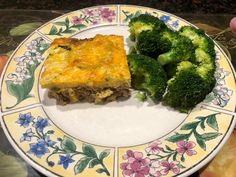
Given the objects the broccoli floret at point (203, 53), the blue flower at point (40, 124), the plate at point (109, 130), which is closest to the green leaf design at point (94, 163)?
the plate at point (109, 130)

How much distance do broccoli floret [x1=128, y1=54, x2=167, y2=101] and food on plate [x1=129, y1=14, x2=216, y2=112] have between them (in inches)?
0.6

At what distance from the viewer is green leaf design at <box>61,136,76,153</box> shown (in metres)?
1.66

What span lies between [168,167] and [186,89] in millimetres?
447

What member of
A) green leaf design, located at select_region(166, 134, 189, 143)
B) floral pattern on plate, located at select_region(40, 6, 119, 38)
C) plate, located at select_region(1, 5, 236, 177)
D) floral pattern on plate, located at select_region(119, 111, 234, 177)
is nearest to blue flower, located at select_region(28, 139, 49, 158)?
plate, located at select_region(1, 5, 236, 177)

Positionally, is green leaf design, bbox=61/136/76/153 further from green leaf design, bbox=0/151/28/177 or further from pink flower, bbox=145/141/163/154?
pink flower, bbox=145/141/163/154

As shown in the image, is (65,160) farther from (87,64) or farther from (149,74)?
(149,74)

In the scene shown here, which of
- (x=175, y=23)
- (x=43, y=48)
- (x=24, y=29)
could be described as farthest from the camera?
(x=24, y=29)

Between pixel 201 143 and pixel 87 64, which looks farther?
pixel 87 64

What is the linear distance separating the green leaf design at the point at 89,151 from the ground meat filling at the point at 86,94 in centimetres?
32

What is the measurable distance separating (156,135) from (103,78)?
40 cm

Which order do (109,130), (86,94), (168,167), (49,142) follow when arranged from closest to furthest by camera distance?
(168,167) < (49,142) < (109,130) < (86,94)

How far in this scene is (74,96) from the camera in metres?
1.89

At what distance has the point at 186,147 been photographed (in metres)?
1.67

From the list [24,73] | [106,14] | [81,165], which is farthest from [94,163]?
[106,14]
